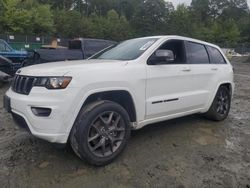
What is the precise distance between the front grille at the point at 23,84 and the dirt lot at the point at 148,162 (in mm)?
962

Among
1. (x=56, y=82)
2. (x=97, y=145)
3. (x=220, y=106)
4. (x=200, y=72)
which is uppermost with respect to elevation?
(x=56, y=82)

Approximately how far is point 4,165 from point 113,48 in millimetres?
2649

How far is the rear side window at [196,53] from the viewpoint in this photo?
17.4 feet

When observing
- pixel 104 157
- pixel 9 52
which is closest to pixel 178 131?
pixel 104 157

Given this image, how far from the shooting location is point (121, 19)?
227 feet

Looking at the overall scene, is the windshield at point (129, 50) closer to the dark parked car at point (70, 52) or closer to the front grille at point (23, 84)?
the front grille at point (23, 84)

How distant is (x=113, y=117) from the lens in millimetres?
3959

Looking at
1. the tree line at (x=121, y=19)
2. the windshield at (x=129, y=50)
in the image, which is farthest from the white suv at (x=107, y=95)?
the tree line at (x=121, y=19)

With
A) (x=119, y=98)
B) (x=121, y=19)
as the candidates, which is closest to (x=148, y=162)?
(x=119, y=98)

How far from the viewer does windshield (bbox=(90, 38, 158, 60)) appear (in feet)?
14.9

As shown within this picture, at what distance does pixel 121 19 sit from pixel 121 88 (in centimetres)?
6739

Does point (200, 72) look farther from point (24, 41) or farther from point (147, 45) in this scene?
point (24, 41)

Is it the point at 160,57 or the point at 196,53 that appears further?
the point at 196,53

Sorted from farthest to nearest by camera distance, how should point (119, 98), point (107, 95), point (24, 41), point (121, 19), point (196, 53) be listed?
point (121, 19) → point (24, 41) → point (196, 53) → point (119, 98) → point (107, 95)
